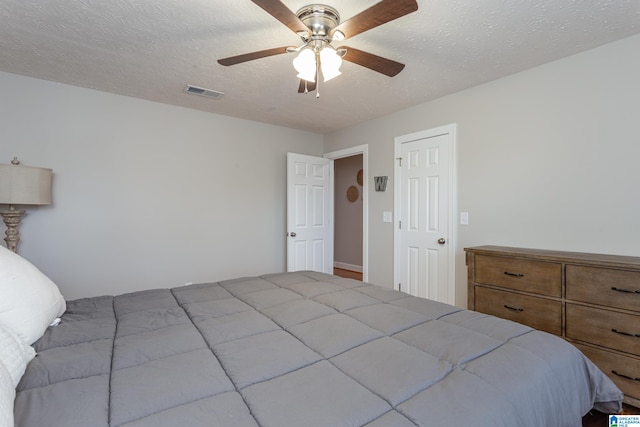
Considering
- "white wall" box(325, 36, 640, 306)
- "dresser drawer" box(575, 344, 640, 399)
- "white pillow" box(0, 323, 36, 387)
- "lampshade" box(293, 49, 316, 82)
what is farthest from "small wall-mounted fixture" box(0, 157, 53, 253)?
"dresser drawer" box(575, 344, 640, 399)

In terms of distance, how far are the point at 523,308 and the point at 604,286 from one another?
1.67 feet

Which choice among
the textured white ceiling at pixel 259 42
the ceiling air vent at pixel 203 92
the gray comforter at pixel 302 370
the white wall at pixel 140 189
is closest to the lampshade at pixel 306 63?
the textured white ceiling at pixel 259 42

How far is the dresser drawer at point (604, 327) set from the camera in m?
1.79

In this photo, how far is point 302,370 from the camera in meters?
1.01

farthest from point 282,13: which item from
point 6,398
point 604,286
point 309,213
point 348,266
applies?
point 348,266

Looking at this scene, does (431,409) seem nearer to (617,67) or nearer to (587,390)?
(587,390)

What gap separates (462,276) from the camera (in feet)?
9.83

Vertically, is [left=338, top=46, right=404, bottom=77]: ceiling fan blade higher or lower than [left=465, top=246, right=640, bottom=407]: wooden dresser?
higher

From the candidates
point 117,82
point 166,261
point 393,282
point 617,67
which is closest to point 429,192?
point 393,282

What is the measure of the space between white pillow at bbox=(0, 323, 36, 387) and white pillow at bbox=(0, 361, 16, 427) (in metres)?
0.09

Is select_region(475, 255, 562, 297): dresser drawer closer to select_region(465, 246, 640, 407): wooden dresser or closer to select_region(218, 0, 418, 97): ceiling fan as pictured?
select_region(465, 246, 640, 407): wooden dresser

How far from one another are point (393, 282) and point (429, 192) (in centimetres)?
117

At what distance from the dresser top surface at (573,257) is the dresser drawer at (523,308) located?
30cm

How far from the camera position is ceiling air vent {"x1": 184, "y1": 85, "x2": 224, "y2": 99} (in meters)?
2.94
